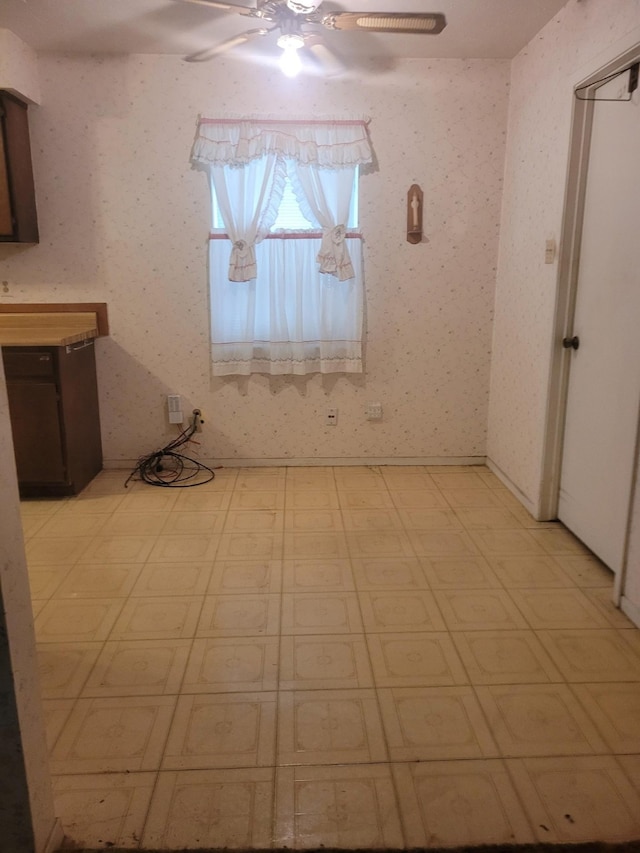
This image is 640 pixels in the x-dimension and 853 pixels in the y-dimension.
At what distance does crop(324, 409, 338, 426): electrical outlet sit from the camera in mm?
4156

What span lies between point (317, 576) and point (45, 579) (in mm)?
1180

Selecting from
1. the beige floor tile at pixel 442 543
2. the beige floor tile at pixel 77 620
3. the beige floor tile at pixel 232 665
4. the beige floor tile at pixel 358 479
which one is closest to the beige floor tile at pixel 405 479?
the beige floor tile at pixel 358 479

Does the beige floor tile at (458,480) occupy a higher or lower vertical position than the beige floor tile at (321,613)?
higher

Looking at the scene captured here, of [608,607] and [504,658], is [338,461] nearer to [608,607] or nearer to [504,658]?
[608,607]

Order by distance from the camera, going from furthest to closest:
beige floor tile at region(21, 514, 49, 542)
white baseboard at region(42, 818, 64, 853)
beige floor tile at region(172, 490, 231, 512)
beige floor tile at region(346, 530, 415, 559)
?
beige floor tile at region(172, 490, 231, 512) < beige floor tile at region(21, 514, 49, 542) < beige floor tile at region(346, 530, 415, 559) < white baseboard at region(42, 818, 64, 853)

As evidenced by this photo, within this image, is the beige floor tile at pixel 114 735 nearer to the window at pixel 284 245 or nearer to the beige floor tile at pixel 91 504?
the beige floor tile at pixel 91 504

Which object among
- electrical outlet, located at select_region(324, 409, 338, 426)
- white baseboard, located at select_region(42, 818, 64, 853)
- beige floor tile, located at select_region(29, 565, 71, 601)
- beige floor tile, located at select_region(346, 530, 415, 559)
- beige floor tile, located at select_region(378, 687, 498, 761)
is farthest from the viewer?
electrical outlet, located at select_region(324, 409, 338, 426)

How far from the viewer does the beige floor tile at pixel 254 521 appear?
3.24 m

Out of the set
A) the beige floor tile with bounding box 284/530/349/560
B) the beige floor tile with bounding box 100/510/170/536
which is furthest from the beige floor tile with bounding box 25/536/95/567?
the beige floor tile with bounding box 284/530/349/560

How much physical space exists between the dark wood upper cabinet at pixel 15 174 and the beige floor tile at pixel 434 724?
3.16 metres

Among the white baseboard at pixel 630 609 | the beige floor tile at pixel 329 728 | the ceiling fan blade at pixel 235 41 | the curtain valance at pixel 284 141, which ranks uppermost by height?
the ceiling fan blade at pixel 235 41

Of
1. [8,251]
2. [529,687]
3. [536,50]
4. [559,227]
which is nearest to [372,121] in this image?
[536,50]

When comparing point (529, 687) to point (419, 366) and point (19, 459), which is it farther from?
point (19, 459)

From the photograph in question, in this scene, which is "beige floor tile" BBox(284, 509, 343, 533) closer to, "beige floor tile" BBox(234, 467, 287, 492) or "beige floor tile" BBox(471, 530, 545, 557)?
"beige floor tile" BBox(234, 467, 287, 492)
